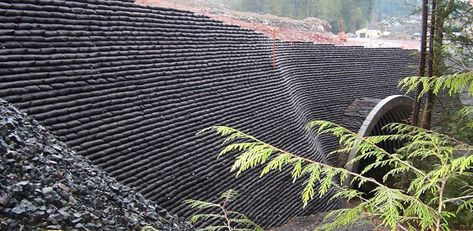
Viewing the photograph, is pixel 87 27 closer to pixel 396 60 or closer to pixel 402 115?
pixel 402 115

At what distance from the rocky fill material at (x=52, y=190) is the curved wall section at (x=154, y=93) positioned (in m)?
0.78

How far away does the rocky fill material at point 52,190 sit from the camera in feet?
9.32

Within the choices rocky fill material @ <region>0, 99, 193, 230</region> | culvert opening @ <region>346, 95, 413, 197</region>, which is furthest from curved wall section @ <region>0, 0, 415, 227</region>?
culvert opening @ <region>346, 95, 413, 197</region>

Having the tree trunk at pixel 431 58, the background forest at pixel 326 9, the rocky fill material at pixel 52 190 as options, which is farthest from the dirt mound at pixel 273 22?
the rocky fill material at pixel 52 190

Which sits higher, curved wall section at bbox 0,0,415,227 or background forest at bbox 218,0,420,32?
background forest at bbox 218,0,420,32

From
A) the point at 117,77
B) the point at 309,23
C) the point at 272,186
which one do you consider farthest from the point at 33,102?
the point at 309,23

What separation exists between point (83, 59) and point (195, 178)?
105 inches

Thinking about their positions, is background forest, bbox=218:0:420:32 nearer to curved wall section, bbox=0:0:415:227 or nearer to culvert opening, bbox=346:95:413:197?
culvert opening, bbox=346:95:413:197

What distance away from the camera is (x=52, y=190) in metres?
3.24

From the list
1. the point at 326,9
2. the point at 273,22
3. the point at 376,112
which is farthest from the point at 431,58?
the point at 326,9

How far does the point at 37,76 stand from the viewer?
5059mm

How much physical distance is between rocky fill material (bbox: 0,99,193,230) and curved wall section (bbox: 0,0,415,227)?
0.78 m

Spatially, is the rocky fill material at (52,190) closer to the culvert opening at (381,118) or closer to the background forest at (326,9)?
the culvert opening at (381,118)

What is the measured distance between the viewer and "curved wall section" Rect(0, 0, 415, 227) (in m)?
5.18
